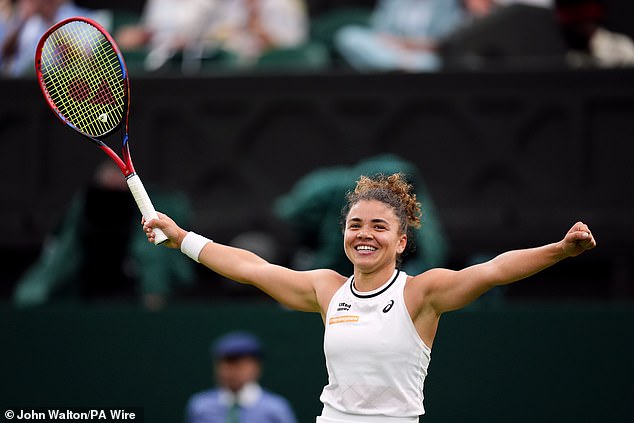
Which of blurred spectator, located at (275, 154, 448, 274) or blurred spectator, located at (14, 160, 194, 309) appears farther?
blurred spectator, located at (14, 160, 194, 309)

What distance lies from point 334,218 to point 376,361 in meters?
3.79

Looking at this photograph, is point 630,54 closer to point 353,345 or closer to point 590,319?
point 590,319

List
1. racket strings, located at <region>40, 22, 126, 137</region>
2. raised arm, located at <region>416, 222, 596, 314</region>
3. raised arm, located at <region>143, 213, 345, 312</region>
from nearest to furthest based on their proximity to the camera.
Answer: raised arm, located at <region>416, 222, 596, 314</region> → raised arm, located at <region>143, 213, 345, 312</region> → racket strings, located at <region>40, 22, 126, 137</region>

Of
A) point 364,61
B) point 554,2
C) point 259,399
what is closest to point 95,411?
point 259,399

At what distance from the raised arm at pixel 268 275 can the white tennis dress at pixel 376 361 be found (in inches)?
11.2

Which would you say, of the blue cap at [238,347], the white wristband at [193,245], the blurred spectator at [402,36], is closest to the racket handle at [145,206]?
the white wristband at [193,245]

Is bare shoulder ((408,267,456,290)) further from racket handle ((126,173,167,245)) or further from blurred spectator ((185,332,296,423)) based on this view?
blurred spectator ((185,332,296,423))

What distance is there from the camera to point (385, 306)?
Answer: 16.2 ft

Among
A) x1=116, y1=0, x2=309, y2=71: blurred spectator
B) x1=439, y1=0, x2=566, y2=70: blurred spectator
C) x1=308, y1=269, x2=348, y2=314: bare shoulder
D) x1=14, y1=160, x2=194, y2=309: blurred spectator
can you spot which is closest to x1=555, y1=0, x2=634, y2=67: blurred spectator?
x1=439, y1=0, x2=566, y2=70: blurred spectator

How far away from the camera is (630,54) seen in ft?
30.7

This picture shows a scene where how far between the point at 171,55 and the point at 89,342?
100 inches

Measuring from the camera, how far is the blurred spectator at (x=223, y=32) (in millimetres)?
9750

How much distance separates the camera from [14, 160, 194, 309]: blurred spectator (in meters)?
9.00

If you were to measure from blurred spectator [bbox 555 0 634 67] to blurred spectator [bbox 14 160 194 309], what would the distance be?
3313 millimetres
